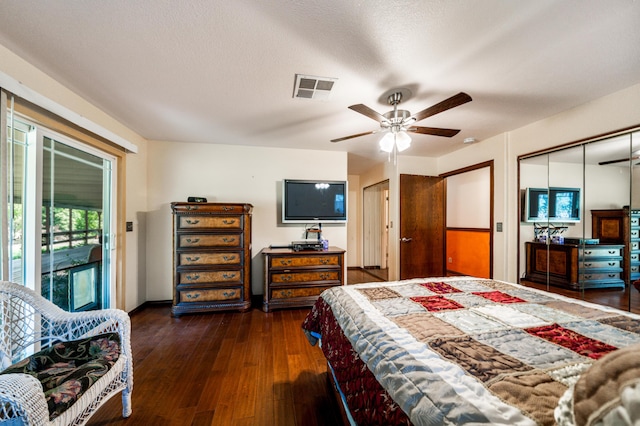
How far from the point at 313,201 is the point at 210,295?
1.83 metres

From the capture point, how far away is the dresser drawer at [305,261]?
3.18m

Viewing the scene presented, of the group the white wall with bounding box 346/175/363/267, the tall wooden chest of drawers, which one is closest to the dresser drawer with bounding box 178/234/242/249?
the tall wooden chest of drawers

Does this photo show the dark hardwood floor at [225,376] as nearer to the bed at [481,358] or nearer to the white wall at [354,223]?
the bed at [481,358]

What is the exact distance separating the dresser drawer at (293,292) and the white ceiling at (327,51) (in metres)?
2.12

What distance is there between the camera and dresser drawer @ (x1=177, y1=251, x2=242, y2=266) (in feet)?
9.80

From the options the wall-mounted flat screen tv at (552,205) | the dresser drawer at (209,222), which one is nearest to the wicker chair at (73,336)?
the dresser drawer at (209,222)

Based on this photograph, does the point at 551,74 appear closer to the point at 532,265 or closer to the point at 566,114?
the point at 566,114

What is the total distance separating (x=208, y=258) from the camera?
304 cm

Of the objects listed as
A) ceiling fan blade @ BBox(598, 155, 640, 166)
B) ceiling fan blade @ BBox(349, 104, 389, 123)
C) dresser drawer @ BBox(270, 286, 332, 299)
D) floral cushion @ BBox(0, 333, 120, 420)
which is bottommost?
dresser drawer @ BBox(270, 286, 332, 299)

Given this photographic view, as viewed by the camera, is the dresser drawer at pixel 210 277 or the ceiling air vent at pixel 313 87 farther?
the dresser drawer at pixel 210 277

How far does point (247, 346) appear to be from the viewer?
2.29 meters

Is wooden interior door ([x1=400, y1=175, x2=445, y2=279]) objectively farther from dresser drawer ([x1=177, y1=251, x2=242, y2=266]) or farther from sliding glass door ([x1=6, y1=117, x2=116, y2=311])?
sliding glass door ([x1=6, y1=117, x2=116, y2=311])

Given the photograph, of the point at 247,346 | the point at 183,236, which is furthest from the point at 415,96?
the point at 183,236

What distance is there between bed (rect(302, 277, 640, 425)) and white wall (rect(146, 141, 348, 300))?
2.28 meters
